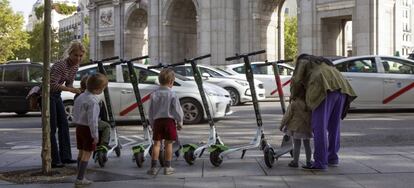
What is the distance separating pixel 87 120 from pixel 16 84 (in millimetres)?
11784

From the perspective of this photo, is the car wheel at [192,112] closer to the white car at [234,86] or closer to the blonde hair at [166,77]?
the white car at [234,86]

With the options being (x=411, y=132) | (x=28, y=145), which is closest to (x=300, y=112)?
(x=411, y=132)

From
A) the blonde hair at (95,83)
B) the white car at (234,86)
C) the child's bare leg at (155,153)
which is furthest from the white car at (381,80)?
the blonde hair at (95,83)

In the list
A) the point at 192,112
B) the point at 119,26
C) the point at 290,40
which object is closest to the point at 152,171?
the point at 192,112

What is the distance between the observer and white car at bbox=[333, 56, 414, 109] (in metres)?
15.3

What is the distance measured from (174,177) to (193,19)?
40707 millimetres

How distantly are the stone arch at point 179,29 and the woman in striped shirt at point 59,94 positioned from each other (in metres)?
35.0

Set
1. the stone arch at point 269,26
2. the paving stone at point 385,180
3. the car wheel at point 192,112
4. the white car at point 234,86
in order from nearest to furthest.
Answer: the paving stone at point 385,180 < the car wheel at point 192,112 < the white car at point 234,86 < the stone arch at point 269,26

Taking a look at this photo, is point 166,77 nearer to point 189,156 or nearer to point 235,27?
point 189,156

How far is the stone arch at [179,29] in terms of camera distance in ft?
145

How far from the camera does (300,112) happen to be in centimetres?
725

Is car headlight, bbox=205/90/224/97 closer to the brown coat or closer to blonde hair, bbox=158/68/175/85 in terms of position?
blonde hair, bbox=158/68/175/85

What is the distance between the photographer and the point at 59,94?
8.01 metres

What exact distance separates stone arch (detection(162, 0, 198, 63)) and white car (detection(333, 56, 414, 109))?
2799 centimetres
